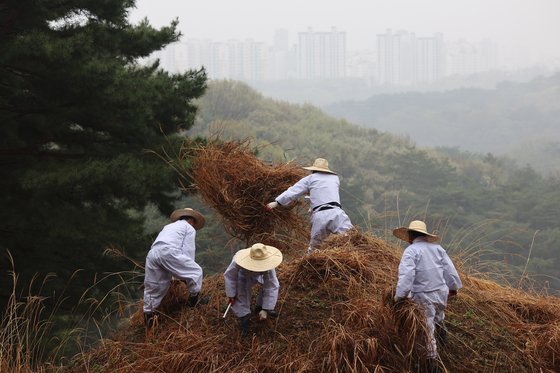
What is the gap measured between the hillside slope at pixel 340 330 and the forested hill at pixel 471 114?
9484cm

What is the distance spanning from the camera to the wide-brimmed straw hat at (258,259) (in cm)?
432

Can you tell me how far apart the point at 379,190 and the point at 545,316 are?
37192 mm

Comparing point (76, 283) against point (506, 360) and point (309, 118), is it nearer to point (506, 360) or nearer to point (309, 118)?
point (506, 360)

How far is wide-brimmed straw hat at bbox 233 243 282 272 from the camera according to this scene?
14.2ft

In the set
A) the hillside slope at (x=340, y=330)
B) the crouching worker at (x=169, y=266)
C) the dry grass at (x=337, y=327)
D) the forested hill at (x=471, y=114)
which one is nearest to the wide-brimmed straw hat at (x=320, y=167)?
the dry grass at (x=337, y=327)

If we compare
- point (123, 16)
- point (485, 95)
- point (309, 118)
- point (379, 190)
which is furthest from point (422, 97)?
point (123, 16)

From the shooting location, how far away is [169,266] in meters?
4.75

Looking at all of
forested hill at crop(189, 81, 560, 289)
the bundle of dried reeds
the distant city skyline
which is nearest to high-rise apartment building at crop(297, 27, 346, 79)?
the distant city skyline

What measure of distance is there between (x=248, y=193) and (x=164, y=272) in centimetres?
148

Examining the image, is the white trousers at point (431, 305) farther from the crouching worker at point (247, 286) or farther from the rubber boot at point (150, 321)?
the rubber boot at point (150, 321)

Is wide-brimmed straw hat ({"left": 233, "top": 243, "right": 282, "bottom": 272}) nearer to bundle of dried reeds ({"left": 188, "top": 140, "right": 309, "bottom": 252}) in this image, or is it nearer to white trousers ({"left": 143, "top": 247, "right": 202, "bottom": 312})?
white trousers ({"left": 143, "top": 247, "right": 202, "bottom": 312})

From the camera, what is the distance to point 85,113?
824 cm

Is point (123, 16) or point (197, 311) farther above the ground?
point (123, 16)

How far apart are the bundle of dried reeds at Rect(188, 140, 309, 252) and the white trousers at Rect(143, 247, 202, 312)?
1249 millimetres
